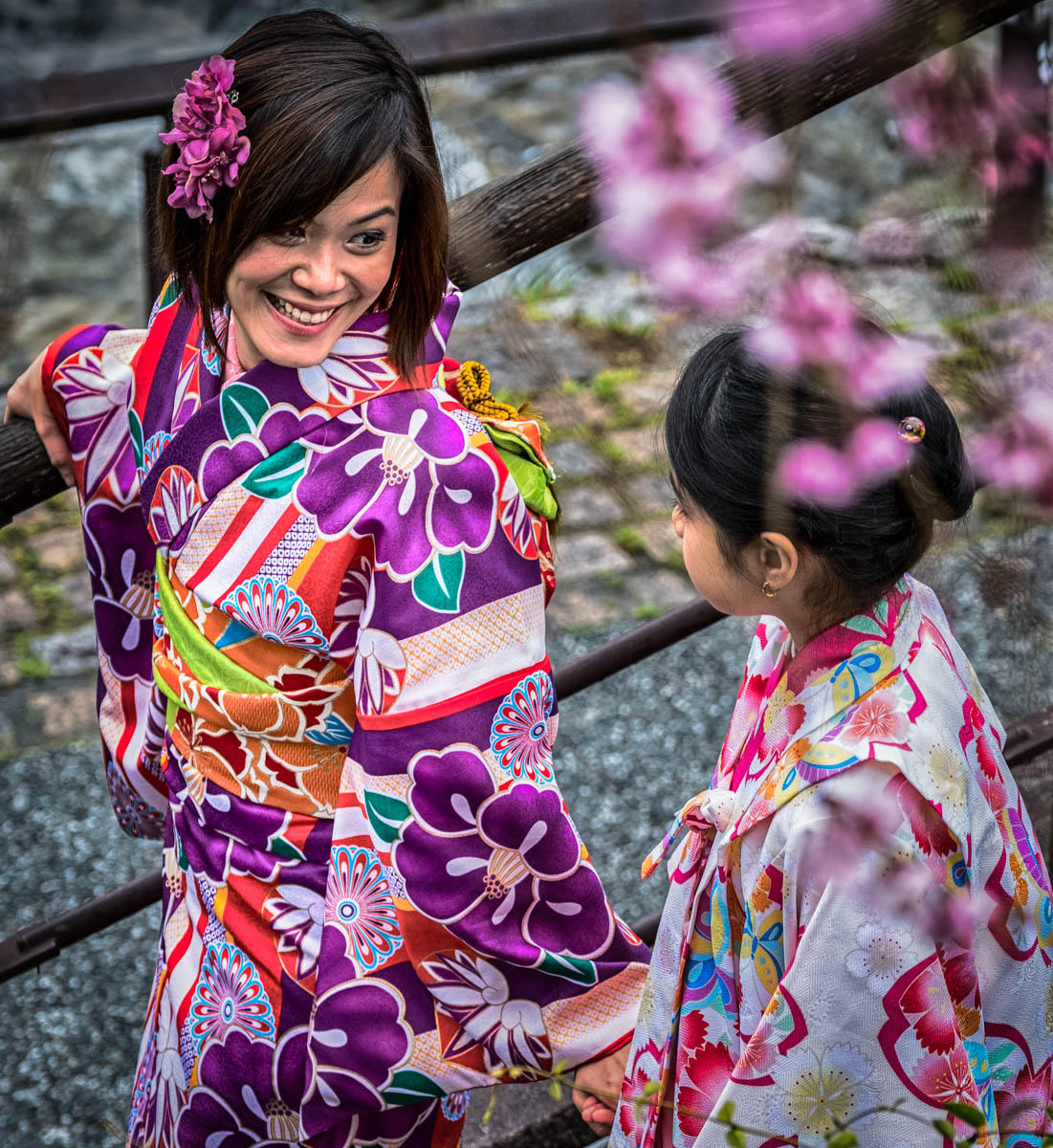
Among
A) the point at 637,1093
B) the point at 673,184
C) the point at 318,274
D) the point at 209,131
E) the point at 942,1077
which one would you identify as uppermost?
the point at 673,184

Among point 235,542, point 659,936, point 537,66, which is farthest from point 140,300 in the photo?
point 659,936

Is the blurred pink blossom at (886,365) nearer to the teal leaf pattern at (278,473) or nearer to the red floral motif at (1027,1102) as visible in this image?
the teal leaf pattern at (278,473)

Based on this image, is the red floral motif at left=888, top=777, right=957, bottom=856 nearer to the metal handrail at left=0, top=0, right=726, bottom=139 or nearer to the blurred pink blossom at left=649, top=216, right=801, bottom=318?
the blurred pink blossom at left=649, top=216, right=801, bottom=318

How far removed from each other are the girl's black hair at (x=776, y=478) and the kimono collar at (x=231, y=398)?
0.98 ft

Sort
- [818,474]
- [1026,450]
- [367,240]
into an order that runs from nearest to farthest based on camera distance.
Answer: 1. [1026,450]
2. [818,474]
3. [367,240]

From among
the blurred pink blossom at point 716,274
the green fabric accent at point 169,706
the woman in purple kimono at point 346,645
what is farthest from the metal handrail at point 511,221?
the blurred pink blossom at point 716,274

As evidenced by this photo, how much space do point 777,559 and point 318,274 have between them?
0.48 metres

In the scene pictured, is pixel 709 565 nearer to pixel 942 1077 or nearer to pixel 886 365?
pixel 886 365

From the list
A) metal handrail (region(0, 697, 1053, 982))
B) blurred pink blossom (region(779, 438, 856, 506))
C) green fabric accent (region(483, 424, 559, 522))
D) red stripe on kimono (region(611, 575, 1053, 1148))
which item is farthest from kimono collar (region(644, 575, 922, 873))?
metal handrail (region(0, 697, 1053, 982))

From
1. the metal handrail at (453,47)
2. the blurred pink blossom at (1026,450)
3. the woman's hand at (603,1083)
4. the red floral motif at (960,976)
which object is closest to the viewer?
the metal handrail at (453,47)

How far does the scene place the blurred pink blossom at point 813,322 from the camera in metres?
0.81

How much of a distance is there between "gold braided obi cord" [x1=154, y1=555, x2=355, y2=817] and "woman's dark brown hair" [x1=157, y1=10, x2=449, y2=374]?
300 millimetres

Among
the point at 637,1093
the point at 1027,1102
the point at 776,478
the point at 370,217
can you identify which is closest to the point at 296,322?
the point at 370,217

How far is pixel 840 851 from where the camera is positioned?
104 cm
